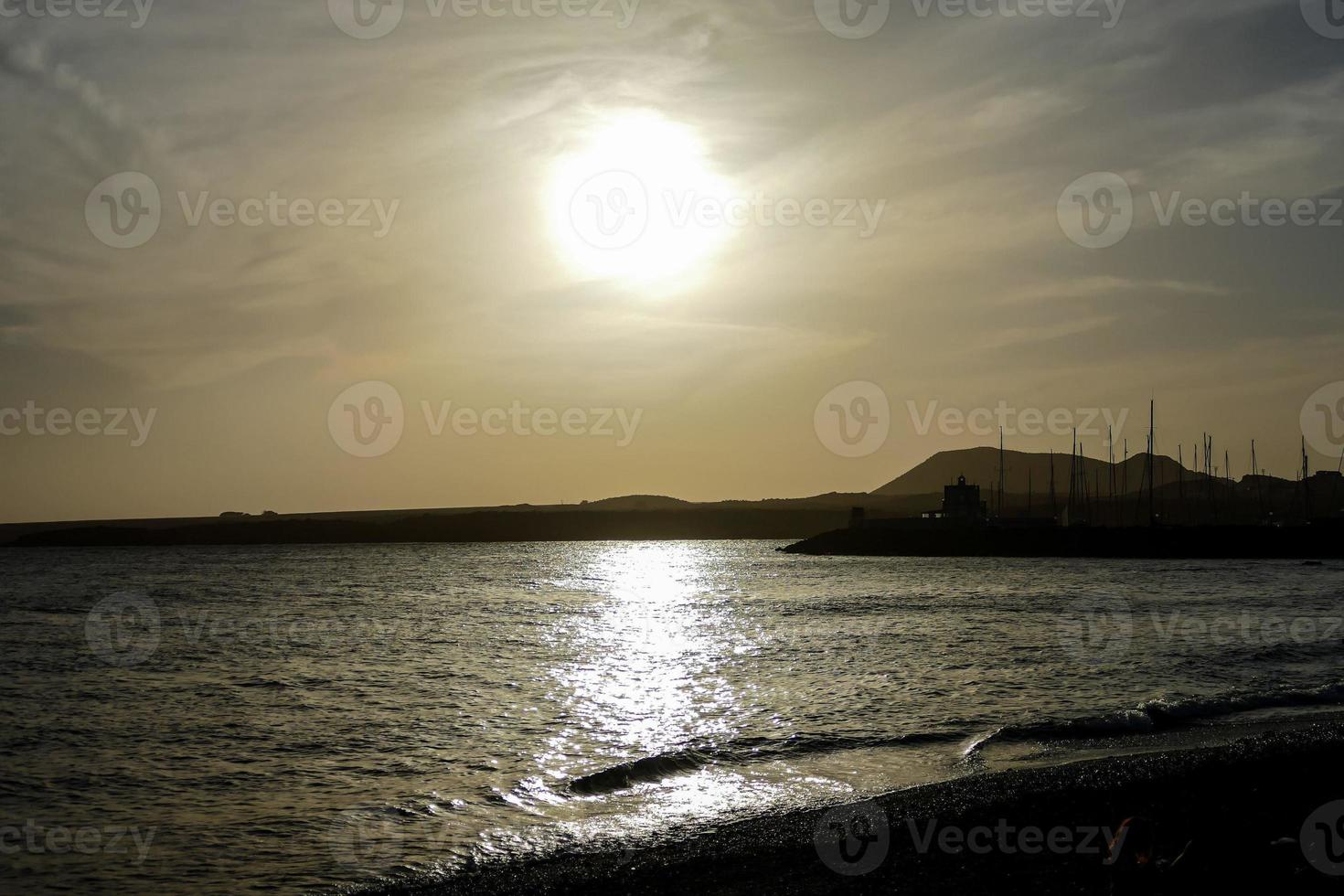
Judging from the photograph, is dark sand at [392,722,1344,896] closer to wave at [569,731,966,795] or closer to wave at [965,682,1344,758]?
wave at [569,731,966,795]

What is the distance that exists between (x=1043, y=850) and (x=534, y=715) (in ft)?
53.4

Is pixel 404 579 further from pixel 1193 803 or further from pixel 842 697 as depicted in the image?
pixel 1193 803

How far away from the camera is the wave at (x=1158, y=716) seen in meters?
21.8

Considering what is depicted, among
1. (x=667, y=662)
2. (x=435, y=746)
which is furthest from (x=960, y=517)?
(x=435, y=746)

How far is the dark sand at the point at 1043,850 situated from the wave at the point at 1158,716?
4.89m

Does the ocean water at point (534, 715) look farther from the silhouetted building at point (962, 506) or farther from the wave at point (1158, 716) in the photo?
the silhouetted building at point (962, 506)

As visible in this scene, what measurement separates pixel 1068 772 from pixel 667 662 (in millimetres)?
22162

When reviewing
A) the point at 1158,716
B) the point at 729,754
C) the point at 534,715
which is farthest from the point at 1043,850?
the point at 534,715

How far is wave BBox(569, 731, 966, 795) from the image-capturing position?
18594 mm

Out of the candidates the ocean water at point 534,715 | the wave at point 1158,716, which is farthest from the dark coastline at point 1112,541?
the wave at point 1158,716

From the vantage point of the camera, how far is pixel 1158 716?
23.4 meters

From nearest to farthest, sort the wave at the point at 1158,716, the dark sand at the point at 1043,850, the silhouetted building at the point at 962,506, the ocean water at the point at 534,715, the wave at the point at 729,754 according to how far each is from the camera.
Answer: the dark sand at the point at 1043,850 < the ocean water at the point at 534,715 < the wave at the point at 729,754 < the wave at the point at 1158,716 < the silhouetted building at the point at 962,506

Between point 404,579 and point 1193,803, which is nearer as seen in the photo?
point 1193,803

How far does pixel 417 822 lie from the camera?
15977 millimetres
